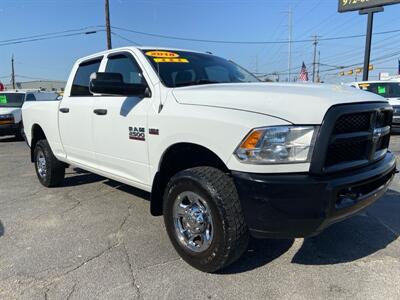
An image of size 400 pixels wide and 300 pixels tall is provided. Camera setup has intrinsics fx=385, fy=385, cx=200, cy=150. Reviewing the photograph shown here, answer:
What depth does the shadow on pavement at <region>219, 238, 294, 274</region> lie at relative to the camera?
10.5 feet

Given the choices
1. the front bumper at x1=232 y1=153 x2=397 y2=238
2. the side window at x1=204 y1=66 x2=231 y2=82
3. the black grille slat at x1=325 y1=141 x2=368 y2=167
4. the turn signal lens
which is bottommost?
the front bumper at x1=232 y1=153 x2=397 y2=238

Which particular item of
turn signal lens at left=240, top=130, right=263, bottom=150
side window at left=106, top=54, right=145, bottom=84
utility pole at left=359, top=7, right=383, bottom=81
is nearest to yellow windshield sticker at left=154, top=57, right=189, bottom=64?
side window at left=106, top=54, right=145, bottom=84

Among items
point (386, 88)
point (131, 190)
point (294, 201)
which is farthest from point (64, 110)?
point (386, 88)

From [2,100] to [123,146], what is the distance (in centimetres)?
1306

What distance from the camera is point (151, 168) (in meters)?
3.63

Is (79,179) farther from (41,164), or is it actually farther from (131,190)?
(131,190)

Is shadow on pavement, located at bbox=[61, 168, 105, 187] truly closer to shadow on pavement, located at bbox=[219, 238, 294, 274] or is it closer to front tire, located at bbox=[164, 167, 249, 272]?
front tire, located at bbox=[164, 167, 249, 272]

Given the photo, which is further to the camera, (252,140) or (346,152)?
(346,152)

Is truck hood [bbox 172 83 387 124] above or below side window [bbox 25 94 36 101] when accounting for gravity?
above

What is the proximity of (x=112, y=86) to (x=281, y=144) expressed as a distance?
5.59 feet

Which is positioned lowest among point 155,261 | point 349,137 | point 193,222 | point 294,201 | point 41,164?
point 155,261

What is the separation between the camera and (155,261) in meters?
3.37

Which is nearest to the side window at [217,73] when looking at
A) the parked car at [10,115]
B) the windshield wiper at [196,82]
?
the windshield wiper at [196,82]

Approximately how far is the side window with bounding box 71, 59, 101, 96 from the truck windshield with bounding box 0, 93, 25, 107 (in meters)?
11.1
